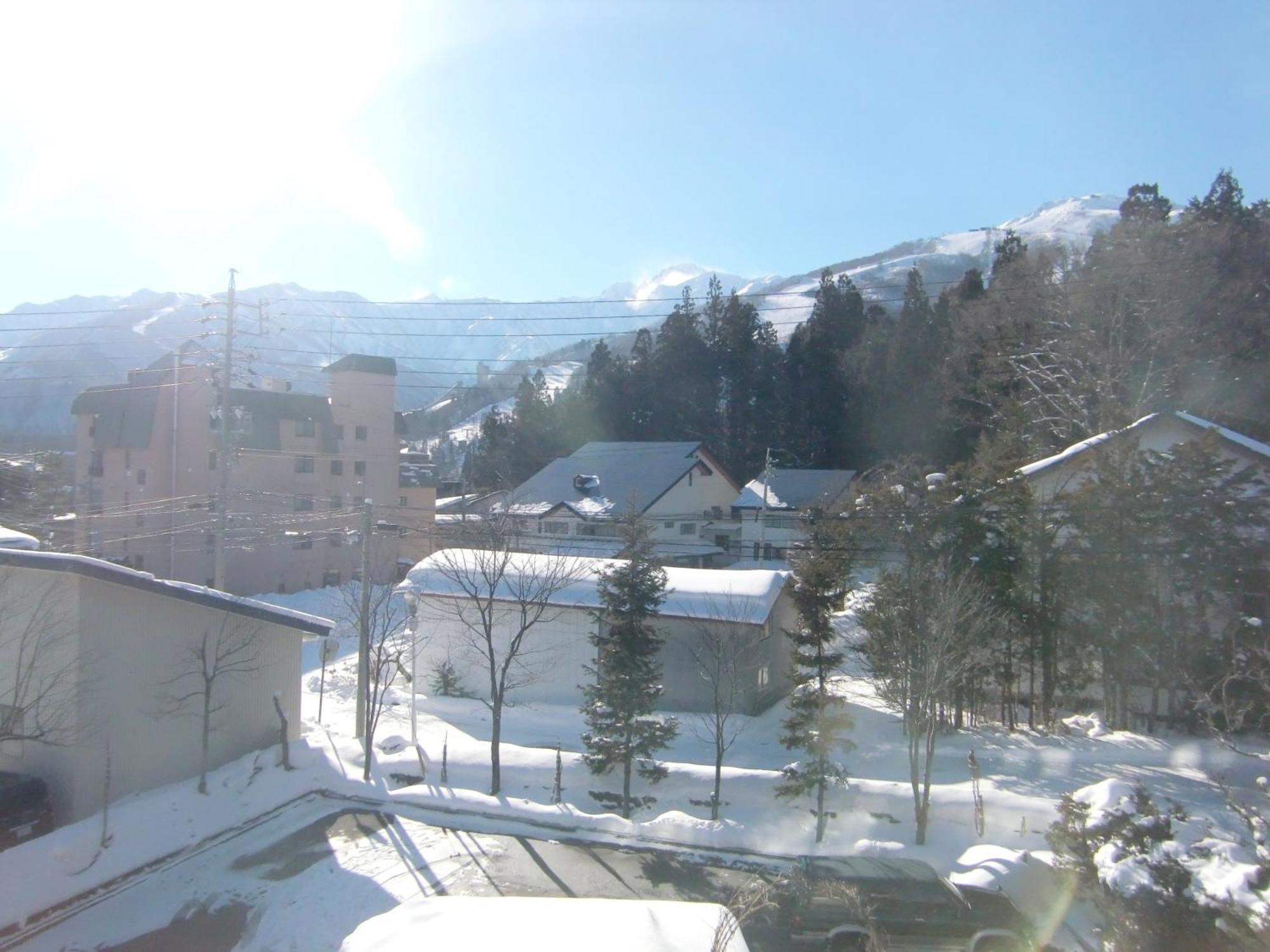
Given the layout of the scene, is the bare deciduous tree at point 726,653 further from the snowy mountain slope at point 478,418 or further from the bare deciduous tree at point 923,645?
the snowy mountain slope at point 478,418

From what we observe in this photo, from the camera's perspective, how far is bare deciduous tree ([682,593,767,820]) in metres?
14.4

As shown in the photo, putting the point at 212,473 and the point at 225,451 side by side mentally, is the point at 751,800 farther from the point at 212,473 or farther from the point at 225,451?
the point at 212,473

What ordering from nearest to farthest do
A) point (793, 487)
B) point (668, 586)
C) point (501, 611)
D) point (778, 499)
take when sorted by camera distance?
1. point (668, 586)
2. point (501, 611)
3. point (778, 499)
4. point (793, 487)

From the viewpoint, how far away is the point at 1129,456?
1565cm

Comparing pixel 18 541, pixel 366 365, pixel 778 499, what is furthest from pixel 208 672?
pixel 366 365

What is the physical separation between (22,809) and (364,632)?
542 cm

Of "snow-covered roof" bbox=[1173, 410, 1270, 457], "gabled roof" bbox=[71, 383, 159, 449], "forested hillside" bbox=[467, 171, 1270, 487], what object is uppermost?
"forested hillside" bbox=[467, 171, 1270, 487]

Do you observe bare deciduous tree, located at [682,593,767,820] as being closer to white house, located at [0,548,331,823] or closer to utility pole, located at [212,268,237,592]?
white house, located at [0,548,331,823]

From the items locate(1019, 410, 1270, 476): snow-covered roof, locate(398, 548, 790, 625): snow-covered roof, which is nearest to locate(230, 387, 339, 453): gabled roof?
locate(398, 548, 790, 625): snow-covered roof

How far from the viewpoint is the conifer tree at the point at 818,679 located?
38.3ft

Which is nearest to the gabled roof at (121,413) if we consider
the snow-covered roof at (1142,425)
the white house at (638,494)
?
the white house at (638,494)

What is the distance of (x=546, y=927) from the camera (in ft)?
15.0

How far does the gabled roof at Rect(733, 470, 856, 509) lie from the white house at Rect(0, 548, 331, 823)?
28.2m

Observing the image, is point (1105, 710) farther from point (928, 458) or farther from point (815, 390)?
point (815, 390)
